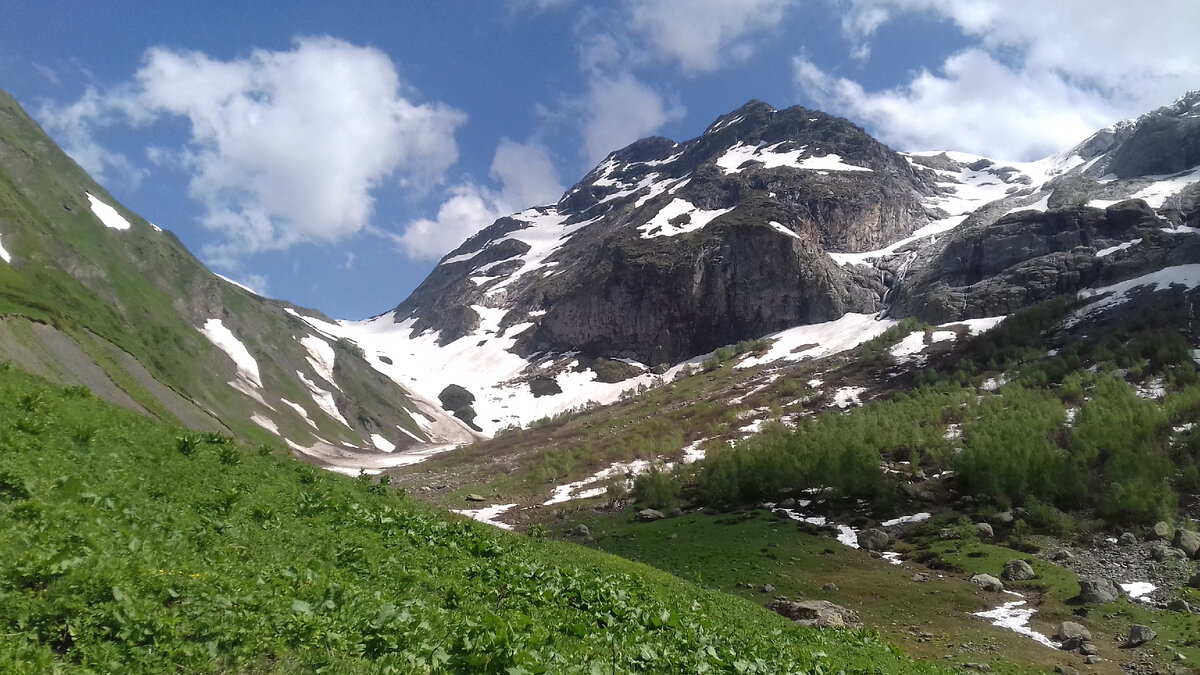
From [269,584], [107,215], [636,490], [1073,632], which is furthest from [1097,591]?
[107,215]

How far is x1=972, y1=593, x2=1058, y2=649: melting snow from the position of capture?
90.4ft

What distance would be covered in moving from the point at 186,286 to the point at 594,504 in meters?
123

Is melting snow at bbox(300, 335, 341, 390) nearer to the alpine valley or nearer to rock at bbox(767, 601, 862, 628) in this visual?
the alpine valley

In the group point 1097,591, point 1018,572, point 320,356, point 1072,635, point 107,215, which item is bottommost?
point 1018,572

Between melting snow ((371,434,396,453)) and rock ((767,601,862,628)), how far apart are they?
13307 cm

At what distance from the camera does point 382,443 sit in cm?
15150

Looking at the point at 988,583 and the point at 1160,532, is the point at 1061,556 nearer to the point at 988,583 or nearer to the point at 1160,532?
the point at 1160,532

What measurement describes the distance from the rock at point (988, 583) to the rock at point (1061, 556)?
22.7 feet

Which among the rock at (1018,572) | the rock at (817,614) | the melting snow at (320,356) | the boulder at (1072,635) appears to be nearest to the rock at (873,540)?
the rock at (1018,572)

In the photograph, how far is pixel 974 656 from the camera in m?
24.0

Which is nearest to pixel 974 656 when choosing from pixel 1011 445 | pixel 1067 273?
pixel 1011 445

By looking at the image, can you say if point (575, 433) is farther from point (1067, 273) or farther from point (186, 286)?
point (1067, 273)

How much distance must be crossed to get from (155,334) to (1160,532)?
429ft

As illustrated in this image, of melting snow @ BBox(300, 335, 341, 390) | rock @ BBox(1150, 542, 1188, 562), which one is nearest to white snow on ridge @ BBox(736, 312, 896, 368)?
rock @ BBox(1150, 542, 1188, 562)
